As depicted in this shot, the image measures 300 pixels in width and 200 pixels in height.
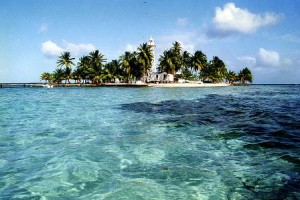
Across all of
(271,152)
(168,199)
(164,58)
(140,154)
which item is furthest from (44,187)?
(164,58)

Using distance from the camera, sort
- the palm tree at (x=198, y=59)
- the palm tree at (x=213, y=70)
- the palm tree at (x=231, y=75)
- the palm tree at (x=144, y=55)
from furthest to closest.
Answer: the palm tree at (x=231, y=75) → the palm tree at (x=213, y=70) → the palm tree at (x=198, y=59) → the palm tree at (x=144, y=55)

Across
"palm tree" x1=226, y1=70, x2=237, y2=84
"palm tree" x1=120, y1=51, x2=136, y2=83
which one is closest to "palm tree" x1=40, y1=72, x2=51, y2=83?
"palm tree" x1=120, y1=51, x2=136, y2=83

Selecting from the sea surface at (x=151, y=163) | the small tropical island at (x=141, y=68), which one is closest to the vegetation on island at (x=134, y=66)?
the small tropical island at (x=141, y=68)

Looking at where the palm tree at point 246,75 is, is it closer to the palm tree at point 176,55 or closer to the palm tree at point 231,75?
the palm tree at point 231,75

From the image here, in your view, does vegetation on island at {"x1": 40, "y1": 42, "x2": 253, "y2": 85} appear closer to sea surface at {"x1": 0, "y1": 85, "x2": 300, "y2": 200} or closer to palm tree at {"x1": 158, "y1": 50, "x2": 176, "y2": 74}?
palm tree at {"x1": 158, "y1": 50, "x2": 176, "y2": 74}

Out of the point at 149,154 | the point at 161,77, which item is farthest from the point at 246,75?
the point at 149,154

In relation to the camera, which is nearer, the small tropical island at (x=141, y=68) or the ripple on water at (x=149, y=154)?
the ripple on water at (x=149, y=154)

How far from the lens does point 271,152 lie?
716 cm

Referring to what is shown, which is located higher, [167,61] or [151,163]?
[167,61]

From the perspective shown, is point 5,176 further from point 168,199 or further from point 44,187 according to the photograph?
point 168,199

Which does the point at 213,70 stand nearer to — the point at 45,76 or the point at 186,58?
the point at 186,58

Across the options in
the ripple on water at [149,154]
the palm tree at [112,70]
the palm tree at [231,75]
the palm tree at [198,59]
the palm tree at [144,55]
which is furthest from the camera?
the palm tree at [231,75]

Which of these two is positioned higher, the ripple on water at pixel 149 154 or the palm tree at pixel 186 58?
the palm tree at pixel 186 58

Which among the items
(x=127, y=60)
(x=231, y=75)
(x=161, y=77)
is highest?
(x=127, y=60)
